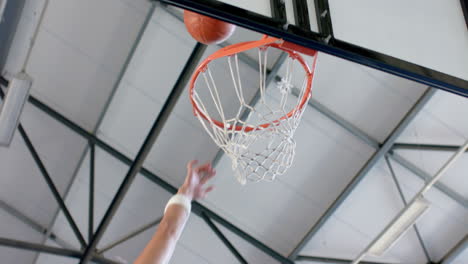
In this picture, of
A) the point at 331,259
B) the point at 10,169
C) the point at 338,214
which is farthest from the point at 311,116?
the point at 10,169

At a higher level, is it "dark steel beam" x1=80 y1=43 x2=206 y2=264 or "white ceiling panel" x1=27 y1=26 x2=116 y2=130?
"white ceiling panel" x1=27 y1=26 x2=116 y2=130

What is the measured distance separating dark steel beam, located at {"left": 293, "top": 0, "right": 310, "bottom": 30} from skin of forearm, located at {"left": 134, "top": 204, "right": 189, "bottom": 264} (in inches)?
56.8

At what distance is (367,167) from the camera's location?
812cm

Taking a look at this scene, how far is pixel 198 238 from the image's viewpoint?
9289mm

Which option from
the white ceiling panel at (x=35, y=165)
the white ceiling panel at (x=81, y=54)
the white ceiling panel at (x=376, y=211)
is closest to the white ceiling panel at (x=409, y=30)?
the white ceiling panel at (x=376, y=211)

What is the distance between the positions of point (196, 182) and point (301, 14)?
4.20ft

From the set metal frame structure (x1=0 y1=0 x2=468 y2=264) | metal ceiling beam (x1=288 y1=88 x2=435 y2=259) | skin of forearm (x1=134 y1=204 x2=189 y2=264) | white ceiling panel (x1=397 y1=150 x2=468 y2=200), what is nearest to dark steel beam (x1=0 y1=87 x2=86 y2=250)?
metal frame structure (x1=0 y1=0 x2=468 y2=264)

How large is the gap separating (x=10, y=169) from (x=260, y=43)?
7.28m

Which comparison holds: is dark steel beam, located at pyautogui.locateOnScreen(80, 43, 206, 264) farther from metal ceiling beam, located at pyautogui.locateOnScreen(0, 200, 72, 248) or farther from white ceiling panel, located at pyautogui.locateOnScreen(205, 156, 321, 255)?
metal ceiling beam, located at pyautogui.locateOnScreen(0, 200, 72, 248)

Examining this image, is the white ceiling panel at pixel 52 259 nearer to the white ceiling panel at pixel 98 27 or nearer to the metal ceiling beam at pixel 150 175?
the metal ceiling beam at pixel 150 175

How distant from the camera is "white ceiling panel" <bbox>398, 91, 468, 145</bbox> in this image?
293 inches

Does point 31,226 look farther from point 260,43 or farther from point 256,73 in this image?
point 260,43

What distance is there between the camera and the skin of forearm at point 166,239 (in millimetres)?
2525

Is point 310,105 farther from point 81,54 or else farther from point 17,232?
point 17,232
